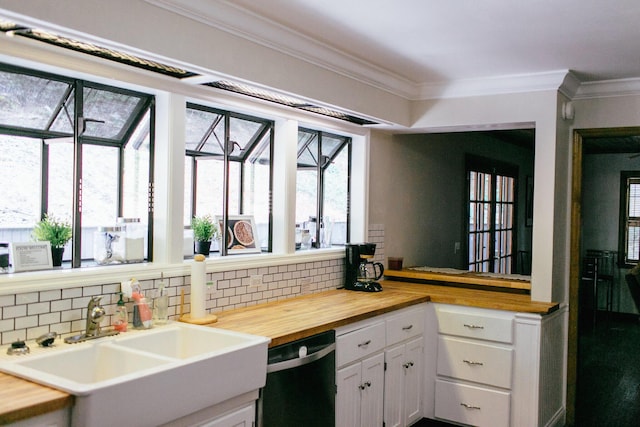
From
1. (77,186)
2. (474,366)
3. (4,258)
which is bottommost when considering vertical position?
(474,366)

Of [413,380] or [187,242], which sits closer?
[187,242]

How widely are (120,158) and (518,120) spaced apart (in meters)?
2.61

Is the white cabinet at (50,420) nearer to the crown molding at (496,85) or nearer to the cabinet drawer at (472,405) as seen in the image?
the cabinet drawer at (472,405)

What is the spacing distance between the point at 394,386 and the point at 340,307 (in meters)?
0.67

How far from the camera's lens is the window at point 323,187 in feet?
13.5

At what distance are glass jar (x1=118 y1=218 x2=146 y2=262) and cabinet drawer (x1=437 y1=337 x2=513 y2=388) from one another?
7.03ft

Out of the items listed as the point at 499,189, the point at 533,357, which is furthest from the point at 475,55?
the point at 499,189

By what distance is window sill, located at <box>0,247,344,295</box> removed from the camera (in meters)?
2.33

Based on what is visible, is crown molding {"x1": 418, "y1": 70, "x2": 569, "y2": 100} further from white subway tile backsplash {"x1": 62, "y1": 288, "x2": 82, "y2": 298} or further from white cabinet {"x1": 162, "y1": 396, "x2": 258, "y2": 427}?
white subway tile backsplash {"x1": 62, "y1": 288, "x2": 82, "y2": 298}

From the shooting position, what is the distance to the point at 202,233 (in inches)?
129

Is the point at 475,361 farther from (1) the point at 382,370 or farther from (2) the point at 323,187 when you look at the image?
(2) the point at 323,187

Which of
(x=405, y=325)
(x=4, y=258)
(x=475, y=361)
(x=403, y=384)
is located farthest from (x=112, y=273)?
Answer: (x=475, y=361)

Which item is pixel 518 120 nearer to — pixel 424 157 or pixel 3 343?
pixel 424 157

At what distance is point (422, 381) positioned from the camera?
13.2 ft
